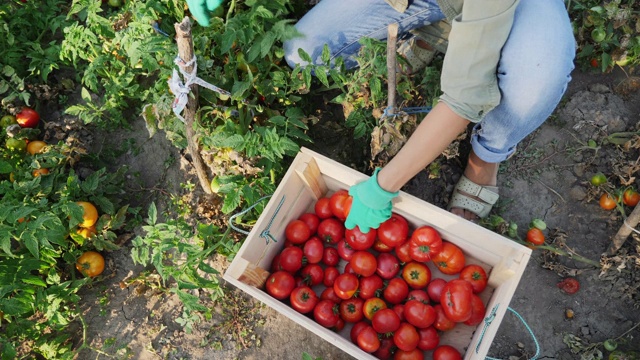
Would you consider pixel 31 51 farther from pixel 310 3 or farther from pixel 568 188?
pixel 568 188

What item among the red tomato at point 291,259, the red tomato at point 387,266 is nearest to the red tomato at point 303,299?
the red tomato at point 291,259

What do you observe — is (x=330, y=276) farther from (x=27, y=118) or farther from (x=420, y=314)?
(x=27, y=118)

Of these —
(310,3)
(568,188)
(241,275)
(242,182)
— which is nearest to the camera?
(241,275)

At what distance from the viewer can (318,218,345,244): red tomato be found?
2311mm

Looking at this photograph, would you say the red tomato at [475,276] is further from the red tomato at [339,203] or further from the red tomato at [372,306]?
the red tomato at [339,203]

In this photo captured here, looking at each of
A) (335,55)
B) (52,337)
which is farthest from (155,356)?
(335,55)

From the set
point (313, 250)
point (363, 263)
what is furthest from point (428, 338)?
point (313, 250)

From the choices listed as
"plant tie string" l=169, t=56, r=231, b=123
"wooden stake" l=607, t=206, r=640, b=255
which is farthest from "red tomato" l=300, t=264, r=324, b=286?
"wooden stake" l=607, t=206, r=640, b=255

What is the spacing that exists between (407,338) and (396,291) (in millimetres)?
221

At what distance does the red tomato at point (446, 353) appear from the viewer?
2001 mm

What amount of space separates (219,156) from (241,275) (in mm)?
617

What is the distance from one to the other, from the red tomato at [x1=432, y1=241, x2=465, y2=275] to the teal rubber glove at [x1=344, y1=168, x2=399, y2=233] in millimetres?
299

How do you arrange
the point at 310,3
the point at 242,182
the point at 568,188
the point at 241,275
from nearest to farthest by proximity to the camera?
the point at 241,275
the point at 242,182
the point at 568,188
the point at 310,3

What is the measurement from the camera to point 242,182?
7.38ft
